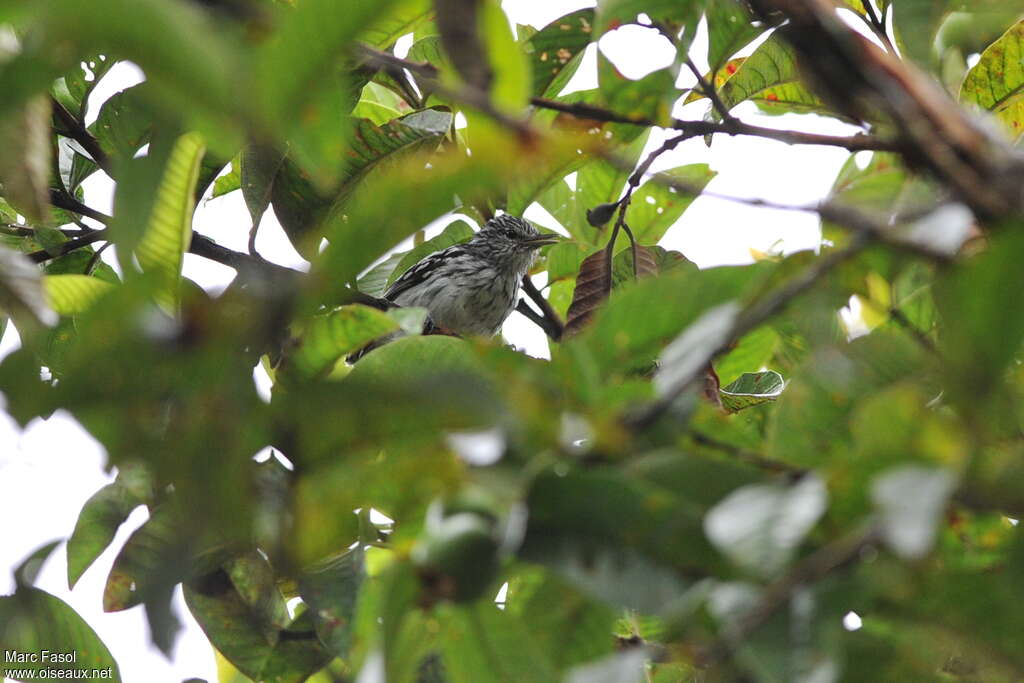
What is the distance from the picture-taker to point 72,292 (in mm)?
1875

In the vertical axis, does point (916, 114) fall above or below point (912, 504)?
above

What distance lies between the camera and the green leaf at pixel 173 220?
1628 millimetres

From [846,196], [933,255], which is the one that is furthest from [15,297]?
[846,196]

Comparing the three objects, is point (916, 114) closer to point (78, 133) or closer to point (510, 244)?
point (78, 133)

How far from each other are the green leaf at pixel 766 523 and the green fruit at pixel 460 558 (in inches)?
10.0

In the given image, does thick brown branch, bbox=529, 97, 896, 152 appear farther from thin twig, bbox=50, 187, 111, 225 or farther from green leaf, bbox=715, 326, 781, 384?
thin twig, bbox=50, 187, 111, 225

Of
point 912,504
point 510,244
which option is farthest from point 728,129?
point 510,244

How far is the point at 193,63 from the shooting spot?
3.26 feet

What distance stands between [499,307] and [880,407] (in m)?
8.39

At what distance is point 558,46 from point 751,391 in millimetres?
1271

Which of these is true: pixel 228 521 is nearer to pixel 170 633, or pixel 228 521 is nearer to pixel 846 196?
pixel 170 633

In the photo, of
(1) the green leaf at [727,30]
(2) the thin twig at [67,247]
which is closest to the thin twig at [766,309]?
(1) the green leaf at [727,30]

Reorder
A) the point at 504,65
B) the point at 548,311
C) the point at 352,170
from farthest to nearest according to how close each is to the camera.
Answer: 1. the point at 548,311
2. the point at 352,170
3. the point at 504,65

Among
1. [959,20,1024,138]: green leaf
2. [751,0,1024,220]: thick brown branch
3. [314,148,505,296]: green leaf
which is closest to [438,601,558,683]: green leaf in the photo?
[314,148,505,296]: green leaf
